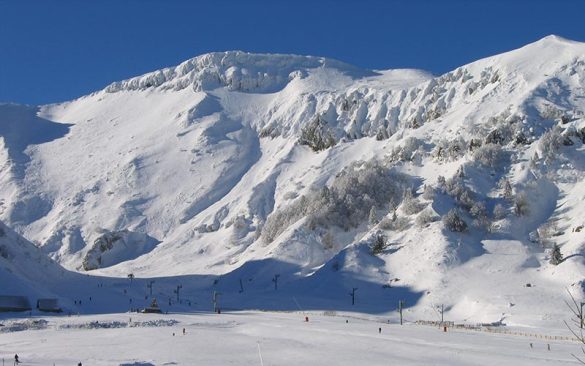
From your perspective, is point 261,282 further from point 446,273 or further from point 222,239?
point 222,239

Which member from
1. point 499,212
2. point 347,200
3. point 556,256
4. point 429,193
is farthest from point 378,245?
point 556,256

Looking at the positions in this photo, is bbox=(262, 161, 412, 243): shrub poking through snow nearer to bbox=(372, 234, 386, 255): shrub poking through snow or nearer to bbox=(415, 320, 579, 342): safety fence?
bbox=(372, 234, 386, 255): shrub poking through snow

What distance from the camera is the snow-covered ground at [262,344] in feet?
161

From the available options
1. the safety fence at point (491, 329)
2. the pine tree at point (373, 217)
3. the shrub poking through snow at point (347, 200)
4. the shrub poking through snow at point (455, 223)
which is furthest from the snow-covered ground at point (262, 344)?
the shrub poking through snow at point (347, 200)

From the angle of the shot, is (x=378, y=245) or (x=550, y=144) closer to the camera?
(x=378, y=245)

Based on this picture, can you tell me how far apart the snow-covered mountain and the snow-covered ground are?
21.1m

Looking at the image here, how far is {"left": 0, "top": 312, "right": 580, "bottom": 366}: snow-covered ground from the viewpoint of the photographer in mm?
49219

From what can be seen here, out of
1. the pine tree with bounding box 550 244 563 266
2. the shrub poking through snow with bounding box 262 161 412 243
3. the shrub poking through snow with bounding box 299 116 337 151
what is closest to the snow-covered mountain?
the shrub poking through snow with bounding box 262 161 412 243

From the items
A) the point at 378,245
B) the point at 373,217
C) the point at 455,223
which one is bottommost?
the point at 378,245

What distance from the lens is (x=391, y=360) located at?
1961 inches

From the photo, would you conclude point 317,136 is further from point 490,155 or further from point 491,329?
point 491,329

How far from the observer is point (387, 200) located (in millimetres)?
129375

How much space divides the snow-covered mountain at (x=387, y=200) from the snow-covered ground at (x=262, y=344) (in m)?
21.1

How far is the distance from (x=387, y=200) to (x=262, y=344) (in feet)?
245
